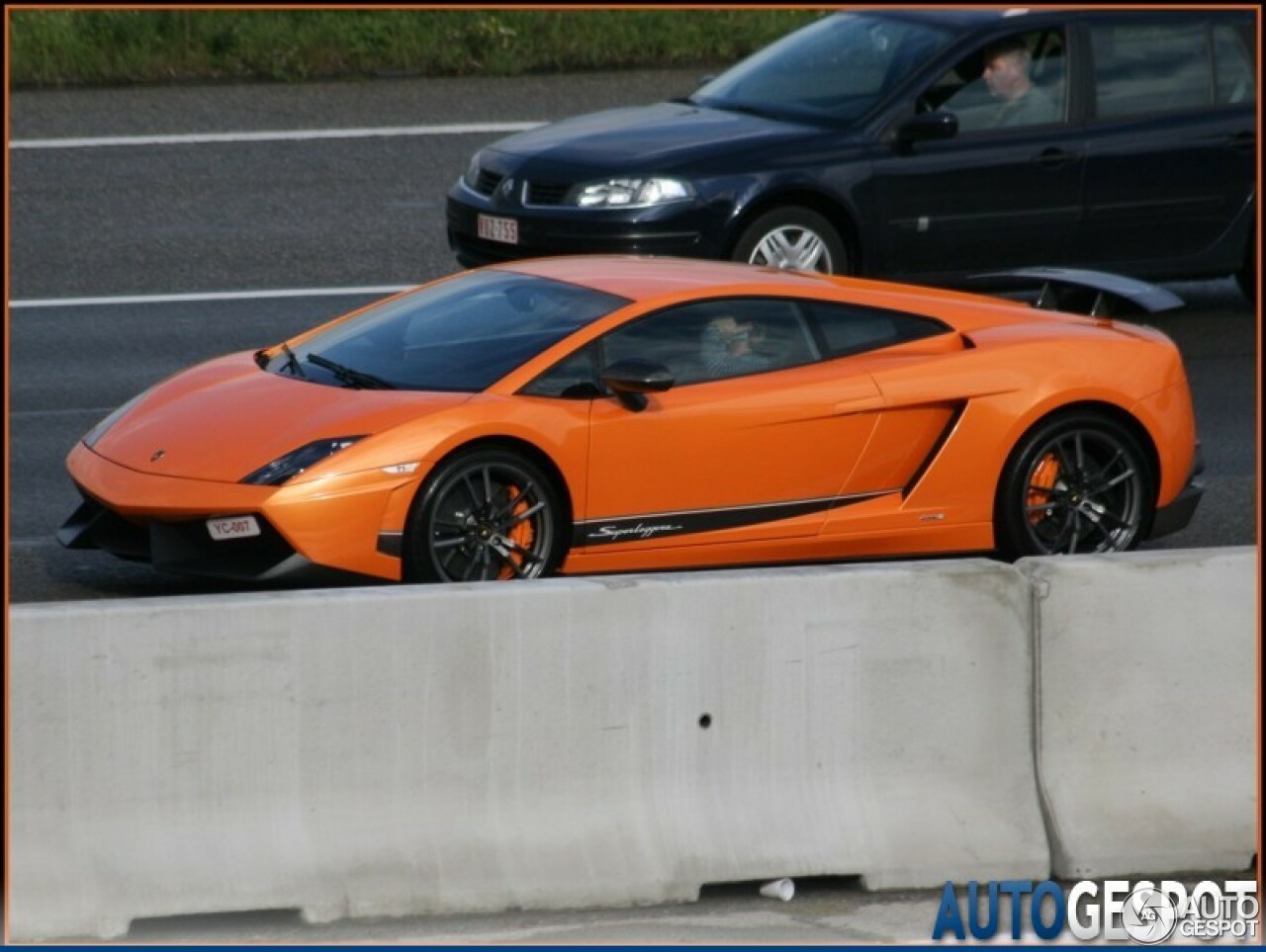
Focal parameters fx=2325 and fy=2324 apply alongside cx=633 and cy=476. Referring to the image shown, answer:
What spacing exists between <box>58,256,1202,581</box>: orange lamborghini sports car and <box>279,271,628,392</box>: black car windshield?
1 cm

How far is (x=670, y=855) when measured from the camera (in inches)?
245

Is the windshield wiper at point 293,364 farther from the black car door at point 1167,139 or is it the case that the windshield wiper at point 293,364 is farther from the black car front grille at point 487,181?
the black car door at point 1167,139

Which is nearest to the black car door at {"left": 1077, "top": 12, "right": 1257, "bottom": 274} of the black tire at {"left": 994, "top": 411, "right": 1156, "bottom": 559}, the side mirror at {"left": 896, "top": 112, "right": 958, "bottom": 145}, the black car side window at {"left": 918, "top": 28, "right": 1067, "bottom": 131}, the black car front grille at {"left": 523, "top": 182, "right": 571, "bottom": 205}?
the black car side window at {"left": 918, "top": 28, "right": 1067, "bottom": 131}

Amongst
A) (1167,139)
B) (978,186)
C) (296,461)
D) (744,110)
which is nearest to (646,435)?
(296,461)

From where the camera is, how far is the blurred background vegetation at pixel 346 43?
1855 centimetres

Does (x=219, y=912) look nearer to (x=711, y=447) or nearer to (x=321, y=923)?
(x=321, y=923)

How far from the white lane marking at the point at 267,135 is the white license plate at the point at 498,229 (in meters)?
4.84

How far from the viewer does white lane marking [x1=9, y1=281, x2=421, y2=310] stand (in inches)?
545

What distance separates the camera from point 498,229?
1259 cm

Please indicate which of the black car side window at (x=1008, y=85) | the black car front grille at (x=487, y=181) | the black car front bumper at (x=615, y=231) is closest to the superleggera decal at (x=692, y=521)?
the black car front bumper at (x=615, y=231)

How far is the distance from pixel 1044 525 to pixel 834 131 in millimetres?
4230

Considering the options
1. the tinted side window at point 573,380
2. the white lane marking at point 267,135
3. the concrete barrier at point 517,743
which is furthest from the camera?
the white lane marking at point 267,135

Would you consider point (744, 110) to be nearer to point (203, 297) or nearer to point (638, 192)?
point (638, 192)

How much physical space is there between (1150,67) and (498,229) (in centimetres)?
395
